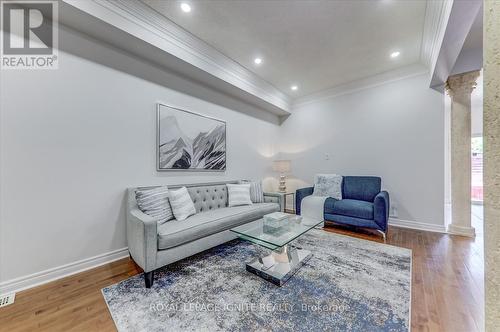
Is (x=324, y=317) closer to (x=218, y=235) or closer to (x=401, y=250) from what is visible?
(x=218, y=235)

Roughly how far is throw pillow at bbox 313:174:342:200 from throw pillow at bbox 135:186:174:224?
109 inches

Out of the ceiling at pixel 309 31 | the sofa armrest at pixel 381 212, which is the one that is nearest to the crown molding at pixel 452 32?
the ceiling at pixel 309 31

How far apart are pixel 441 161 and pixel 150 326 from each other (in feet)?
14.4

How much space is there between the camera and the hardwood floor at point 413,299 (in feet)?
4.86

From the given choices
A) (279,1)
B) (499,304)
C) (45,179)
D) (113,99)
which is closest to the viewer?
(499,304)

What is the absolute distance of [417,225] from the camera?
349 centimetres

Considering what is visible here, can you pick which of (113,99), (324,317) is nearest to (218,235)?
(324,317)

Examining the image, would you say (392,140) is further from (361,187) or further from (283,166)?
(283,166)

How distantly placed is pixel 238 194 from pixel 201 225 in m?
1.18

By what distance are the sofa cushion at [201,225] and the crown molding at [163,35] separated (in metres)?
2.09

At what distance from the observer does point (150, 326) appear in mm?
1449

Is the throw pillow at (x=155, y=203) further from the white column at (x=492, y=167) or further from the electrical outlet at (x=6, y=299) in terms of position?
the white column at (x=492, y=167)

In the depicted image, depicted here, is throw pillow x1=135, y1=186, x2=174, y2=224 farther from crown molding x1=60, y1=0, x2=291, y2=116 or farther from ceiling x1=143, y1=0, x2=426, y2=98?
ceiling x1=143, y1=0, x2=426, y2=98

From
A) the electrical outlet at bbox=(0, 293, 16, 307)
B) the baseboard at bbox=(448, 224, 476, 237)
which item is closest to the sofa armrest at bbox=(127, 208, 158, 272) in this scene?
the electrical outlet at bbox=(0, 293, 16, 307)
